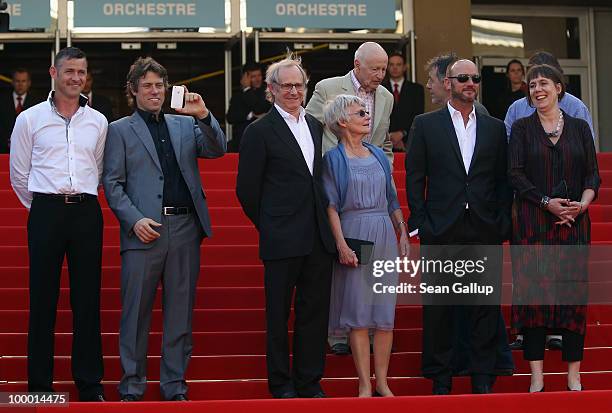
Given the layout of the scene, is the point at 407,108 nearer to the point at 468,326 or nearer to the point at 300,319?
the point at 468,326

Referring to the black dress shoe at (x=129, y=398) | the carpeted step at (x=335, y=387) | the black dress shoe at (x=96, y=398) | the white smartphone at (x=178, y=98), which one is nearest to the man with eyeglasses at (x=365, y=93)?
the carpeted step at (x=335, y=387)

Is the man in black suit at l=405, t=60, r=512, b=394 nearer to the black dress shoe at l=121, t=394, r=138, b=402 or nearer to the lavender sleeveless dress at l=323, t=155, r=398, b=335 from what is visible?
the lavender sleeveless dress at l=323, t=155, r=398, b=335

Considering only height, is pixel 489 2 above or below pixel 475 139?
above

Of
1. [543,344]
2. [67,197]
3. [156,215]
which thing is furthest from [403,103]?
[67,197]

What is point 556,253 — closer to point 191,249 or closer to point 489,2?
point 191,249

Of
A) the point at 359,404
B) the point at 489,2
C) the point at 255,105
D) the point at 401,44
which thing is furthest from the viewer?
the point at 489,2

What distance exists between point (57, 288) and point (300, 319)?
141 centimetres

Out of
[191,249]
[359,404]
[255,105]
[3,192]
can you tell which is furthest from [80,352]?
[255,105]

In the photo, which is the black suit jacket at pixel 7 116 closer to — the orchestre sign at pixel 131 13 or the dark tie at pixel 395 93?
the orchestre sign at pixel 131 13

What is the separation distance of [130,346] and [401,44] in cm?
1011

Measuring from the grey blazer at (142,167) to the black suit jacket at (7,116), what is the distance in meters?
6.30

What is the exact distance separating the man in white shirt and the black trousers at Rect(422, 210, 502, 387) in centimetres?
193

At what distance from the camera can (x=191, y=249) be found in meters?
7.35

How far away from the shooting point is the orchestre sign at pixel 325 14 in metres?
16.2
